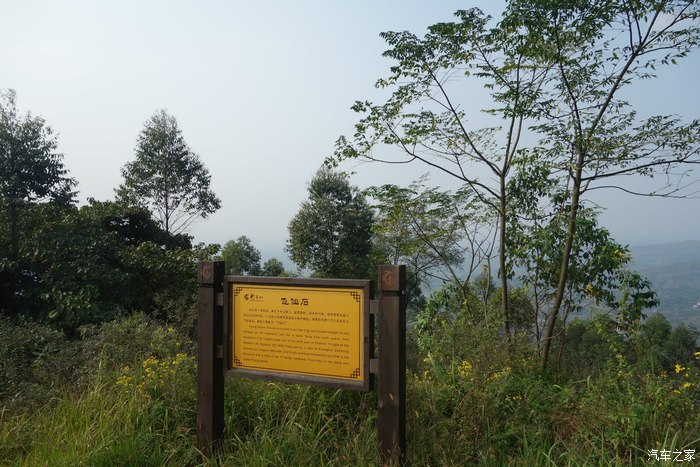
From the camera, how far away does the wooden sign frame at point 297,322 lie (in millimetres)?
3176

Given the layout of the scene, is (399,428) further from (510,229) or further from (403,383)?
(510,229)

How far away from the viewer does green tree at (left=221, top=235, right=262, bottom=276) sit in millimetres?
27300

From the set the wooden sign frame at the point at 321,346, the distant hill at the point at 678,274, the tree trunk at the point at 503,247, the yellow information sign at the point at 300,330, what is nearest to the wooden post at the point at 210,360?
the wooden sign frame at the point at 321,346

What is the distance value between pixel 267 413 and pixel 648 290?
472 centimetres

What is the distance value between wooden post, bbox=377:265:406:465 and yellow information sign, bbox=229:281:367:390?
0.42ft

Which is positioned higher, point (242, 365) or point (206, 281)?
point (206, 281)

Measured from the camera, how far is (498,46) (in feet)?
24.1

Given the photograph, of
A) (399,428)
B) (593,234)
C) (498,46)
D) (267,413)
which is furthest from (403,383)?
(498,46)

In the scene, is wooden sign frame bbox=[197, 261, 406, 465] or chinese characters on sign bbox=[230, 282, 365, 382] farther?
chinese characters on sign bbox=[230, 282, 365, 382]

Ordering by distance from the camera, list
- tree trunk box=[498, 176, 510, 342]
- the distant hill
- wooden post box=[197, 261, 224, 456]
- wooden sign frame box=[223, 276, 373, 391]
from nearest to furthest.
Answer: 1. wooden sign frame box=[223, 276, 373, 391]
2. wooden post box=[197, 261, 224, 456]
3. tree trunk box=[498, 176, 510, 342]
4. the distant hill

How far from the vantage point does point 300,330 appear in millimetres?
3350

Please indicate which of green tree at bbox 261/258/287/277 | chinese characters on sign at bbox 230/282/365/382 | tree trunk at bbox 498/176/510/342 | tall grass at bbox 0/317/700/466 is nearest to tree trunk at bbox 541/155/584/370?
tree trunk at bbox 498/176/510/342

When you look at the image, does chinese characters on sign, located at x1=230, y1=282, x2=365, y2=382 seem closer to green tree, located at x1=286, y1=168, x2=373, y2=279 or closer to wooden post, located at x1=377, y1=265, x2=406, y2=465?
wooden post, located at x1=377, y1=265, x2=406, y2=465

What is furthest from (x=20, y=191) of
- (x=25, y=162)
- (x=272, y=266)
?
(x=272, y=266)
